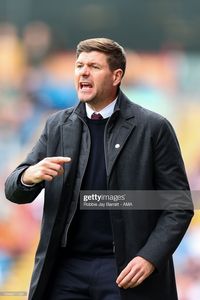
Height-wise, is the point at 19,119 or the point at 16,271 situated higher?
the point at 19,119

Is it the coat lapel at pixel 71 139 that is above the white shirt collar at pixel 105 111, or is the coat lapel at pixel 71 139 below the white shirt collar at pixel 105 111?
below

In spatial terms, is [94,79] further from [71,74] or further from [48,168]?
[71,74]

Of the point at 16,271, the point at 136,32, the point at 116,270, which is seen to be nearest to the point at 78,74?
the point at 116,270

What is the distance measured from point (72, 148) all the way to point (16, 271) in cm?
207

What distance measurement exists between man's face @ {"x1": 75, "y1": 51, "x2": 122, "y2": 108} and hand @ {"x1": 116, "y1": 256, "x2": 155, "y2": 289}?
66 cm

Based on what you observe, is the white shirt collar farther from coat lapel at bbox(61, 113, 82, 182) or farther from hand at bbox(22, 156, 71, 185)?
hand at bbox(22, 156, 71, 185)

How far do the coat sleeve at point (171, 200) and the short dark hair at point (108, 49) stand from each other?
0.32 m

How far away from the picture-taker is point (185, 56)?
4.70m

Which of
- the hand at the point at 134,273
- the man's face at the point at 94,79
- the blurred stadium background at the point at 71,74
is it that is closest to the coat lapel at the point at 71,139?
the man's face at the point at 94,79

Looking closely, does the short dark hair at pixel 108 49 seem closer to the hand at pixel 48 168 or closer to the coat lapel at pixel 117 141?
the coat lapel at pixel 117 141

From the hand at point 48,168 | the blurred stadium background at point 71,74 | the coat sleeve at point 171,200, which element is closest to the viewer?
the hand at point 48,168

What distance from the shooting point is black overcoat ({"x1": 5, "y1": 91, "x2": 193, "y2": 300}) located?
2963mm

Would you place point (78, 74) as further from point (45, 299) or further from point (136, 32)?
point (136, 32)

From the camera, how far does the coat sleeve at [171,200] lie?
2.93m
